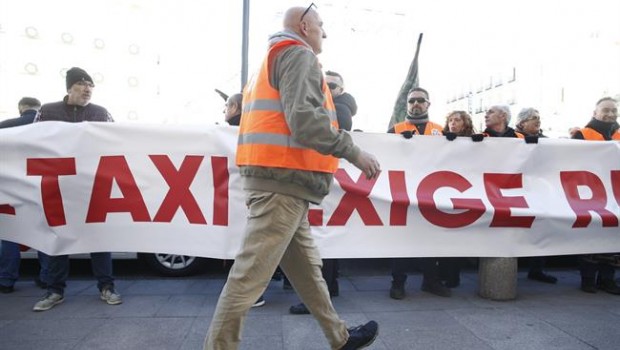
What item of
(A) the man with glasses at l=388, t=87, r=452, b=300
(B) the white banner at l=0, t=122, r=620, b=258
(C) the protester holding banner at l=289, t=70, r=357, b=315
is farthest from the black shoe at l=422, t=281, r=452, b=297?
(C) the protester holding banner at l=289, t=70, r=357, b=315

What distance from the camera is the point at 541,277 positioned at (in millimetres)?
4793

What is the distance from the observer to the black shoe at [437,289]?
13.4 ft

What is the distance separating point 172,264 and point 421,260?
2551 mm

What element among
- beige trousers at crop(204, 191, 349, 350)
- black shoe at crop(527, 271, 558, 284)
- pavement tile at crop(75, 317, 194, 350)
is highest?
beige trousers at crop(204, 191, 349, 350)

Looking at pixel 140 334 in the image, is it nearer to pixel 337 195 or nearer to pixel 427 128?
pixel 337 195

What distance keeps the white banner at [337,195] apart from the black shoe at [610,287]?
1.15ft

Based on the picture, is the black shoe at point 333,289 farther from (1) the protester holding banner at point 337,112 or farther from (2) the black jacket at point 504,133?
(2) the black jacket at point 504,133

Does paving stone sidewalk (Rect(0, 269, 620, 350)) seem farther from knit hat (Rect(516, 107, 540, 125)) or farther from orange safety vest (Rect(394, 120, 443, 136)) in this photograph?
knit hat (Rect(516, 107, 540, 125))

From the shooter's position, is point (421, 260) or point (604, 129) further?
point (604, 129)

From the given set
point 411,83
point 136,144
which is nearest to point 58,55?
point 136,144

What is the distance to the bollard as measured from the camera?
3.98 metres

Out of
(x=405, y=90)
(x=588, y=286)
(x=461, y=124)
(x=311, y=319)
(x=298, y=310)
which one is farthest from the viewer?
(x=405, y=90)

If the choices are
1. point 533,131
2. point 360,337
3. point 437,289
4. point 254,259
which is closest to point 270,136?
point 254,259

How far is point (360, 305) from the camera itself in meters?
3.82
